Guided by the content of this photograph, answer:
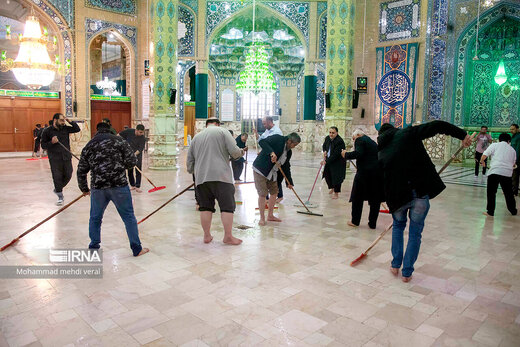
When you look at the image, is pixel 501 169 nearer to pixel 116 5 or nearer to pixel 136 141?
pixel 136 141

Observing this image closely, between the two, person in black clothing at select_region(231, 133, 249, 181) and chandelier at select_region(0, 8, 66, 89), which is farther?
chandelier at select_region(0, 8, 66, 89)

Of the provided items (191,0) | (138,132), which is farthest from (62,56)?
(138,132)

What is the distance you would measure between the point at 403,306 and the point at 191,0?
640 inches

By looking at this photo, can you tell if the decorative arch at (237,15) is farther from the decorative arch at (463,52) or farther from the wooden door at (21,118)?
the wooden door at (21,118)

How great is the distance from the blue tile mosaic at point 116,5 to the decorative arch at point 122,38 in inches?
21.3

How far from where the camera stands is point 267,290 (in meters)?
3.34

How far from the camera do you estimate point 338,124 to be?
1149cm

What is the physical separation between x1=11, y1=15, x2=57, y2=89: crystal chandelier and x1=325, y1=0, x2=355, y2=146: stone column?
855 cm

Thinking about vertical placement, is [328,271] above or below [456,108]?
below

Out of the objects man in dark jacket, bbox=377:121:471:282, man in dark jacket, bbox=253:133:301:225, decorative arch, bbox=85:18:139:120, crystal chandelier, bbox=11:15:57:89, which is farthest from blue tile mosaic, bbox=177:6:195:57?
man in dark jacket, bbox=377:121:471:282

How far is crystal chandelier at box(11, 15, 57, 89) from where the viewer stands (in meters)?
12.3

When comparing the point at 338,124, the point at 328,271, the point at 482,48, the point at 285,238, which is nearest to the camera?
the point at 328,271

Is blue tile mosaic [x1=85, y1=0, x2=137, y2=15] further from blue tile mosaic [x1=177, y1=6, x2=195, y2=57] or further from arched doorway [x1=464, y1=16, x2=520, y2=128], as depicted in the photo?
arched doorway [x1=464, y1=16, x2=520, y2=128]

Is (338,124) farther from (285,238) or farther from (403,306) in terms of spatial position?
(403,306)
